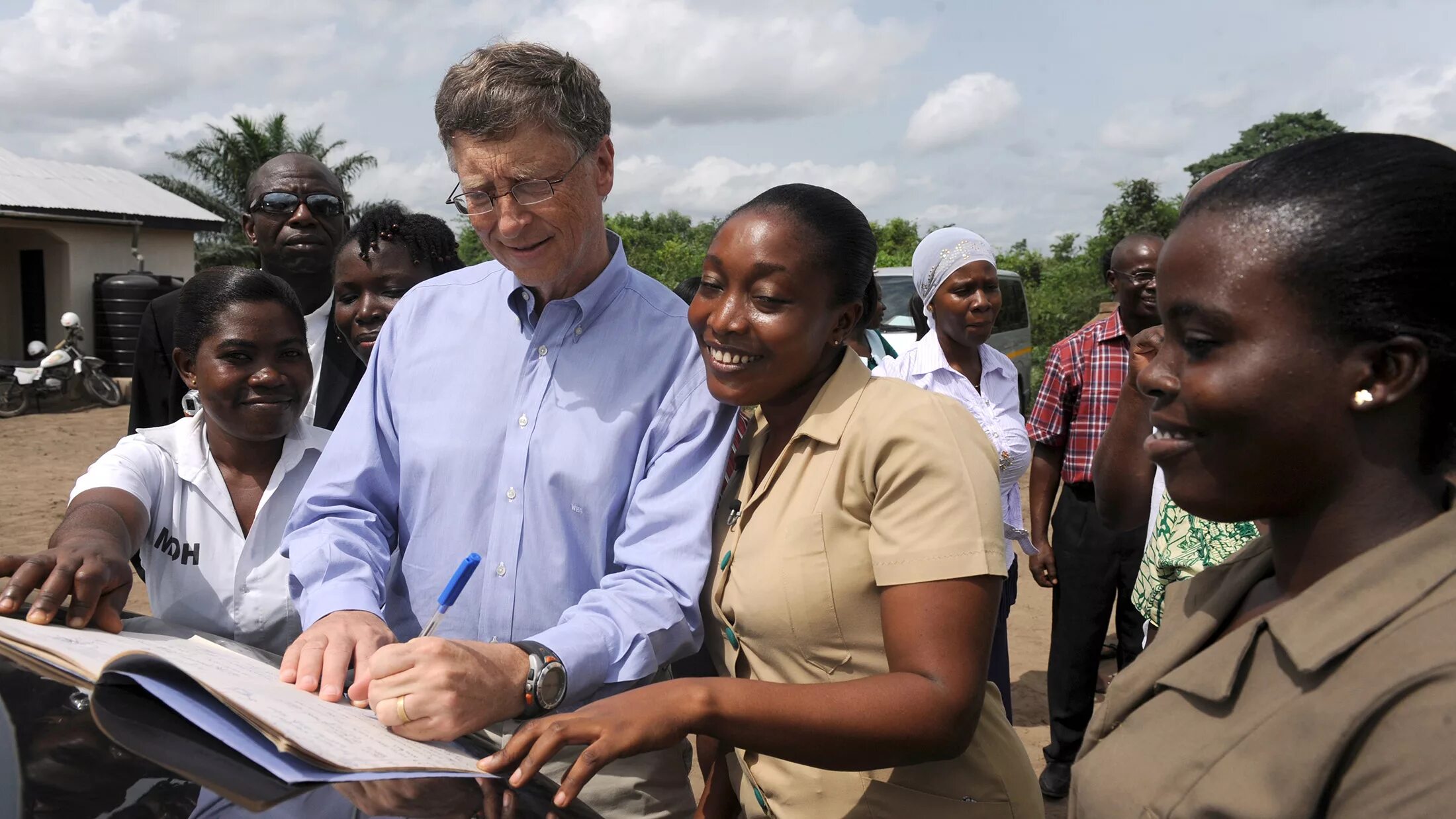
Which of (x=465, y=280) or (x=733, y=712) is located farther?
(x=465, y=280)

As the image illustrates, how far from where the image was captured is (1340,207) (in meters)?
1.02

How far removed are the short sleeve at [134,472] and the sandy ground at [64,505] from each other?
349 cm

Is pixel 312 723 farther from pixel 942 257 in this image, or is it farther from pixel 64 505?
pixel 64 505

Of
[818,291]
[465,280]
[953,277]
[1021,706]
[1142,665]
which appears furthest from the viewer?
[1021,706]

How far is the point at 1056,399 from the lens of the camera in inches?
177

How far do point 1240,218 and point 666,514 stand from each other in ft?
3.33

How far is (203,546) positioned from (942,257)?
10.6ft

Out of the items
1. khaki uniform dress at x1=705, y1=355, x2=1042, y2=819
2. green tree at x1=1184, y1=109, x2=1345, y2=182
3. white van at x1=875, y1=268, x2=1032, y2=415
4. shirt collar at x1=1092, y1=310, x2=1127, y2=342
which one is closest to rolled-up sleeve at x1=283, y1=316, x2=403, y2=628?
khaki uniform dress at x1=705, y1=355, x2=1042, y2=819

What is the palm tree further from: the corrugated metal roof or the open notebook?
the open notebook

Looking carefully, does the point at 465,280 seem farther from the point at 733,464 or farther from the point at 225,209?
the point at 225,209

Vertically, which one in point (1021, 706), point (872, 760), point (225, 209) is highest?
point (225, 209)

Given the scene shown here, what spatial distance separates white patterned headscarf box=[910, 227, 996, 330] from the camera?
4570 mm

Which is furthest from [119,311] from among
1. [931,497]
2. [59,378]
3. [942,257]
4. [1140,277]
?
[931,497]

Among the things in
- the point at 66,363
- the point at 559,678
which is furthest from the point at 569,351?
the point at 66,363
